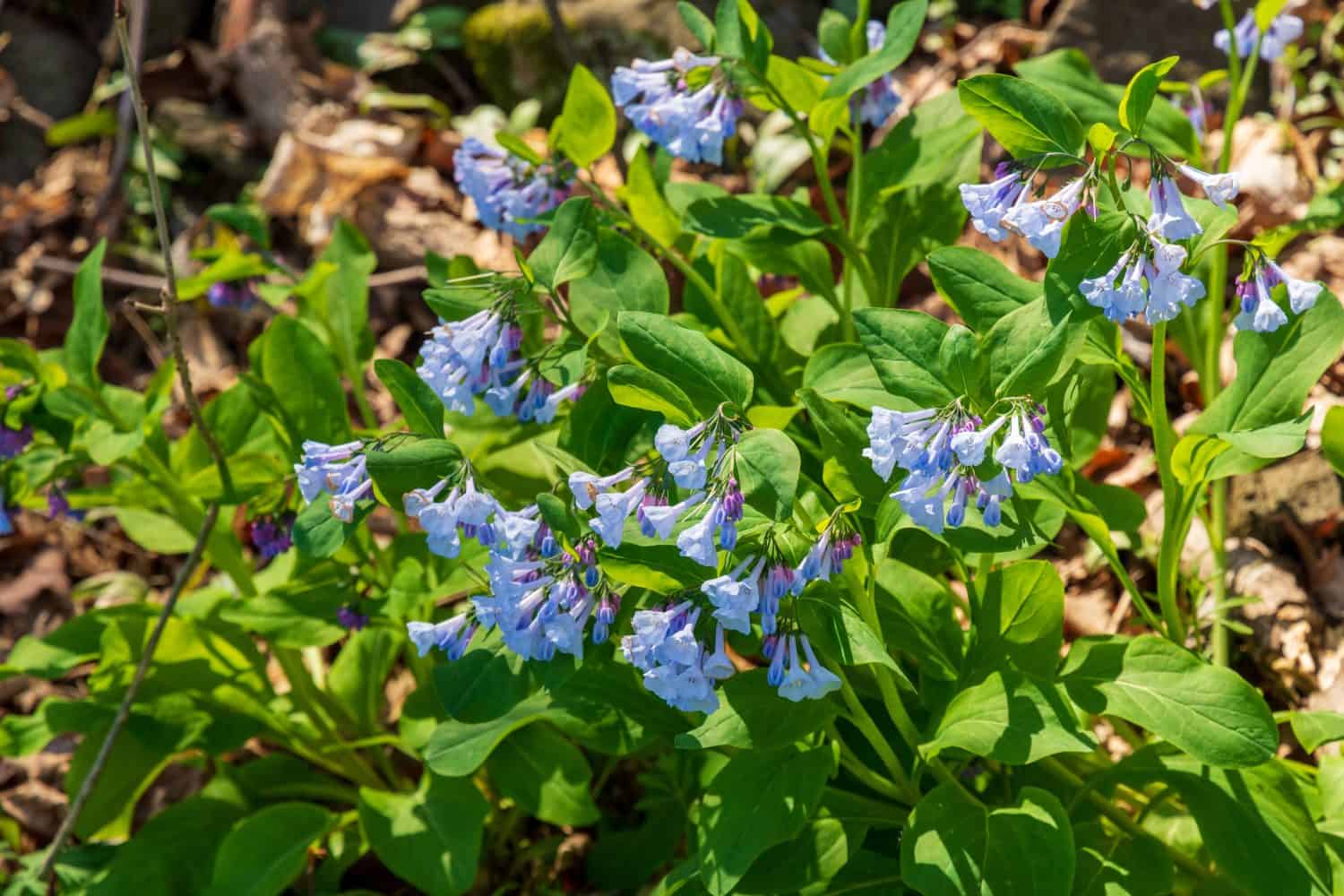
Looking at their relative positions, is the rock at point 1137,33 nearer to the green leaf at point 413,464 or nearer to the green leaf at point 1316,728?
the green leaf at point 1316,728

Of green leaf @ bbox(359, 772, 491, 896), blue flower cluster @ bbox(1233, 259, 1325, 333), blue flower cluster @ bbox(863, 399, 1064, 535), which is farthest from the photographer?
green leaf @ bbox(359, 772, 491, 896)

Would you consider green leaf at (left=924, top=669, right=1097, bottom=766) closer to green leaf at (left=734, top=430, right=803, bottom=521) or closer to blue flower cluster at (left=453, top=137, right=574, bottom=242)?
green leaf at (left=734, top=430, right=803, bottom=521)

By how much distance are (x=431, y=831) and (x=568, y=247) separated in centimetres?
113

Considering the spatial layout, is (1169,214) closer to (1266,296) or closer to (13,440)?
(1266,296)

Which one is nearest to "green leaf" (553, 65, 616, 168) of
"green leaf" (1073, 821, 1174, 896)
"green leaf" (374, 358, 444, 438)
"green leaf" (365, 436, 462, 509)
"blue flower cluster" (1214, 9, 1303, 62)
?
"green leaf" (374, 358, 444, 438)

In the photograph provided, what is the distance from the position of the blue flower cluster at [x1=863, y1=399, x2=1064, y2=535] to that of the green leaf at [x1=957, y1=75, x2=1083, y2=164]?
1.11 feet

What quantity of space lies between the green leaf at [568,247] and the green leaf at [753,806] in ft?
2.49

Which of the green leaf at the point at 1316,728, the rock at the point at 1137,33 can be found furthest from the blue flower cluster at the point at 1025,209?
the rock at the point at 1137,33

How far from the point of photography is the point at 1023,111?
1464 mm

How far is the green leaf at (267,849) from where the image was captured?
2.25m

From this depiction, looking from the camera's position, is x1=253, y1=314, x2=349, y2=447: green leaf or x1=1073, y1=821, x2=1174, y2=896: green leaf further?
x1=253, y1=314, x2=349, y2=447: green leaf

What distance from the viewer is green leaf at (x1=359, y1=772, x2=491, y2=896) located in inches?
84.8

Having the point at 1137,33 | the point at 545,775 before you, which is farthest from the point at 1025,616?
the point at 1137,33

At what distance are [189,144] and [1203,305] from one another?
3.46 meters
